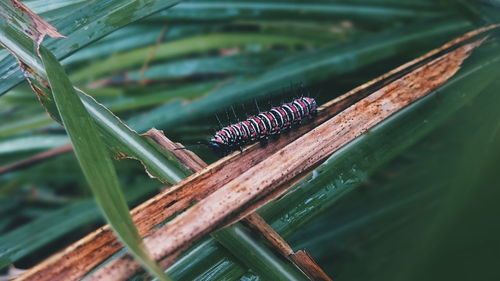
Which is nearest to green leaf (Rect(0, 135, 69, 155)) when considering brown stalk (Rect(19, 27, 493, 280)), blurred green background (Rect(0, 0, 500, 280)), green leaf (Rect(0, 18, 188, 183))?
blurred green background (Rect(0, 0, 500, 280))

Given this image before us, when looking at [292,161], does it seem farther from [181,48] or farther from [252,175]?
[181,48]

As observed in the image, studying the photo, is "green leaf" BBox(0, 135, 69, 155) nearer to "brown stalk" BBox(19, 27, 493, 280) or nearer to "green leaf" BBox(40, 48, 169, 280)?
"green leaf" BBox(40, 48, 169, 280)

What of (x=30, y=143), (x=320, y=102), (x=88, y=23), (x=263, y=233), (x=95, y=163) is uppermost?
(x=88, y=23)

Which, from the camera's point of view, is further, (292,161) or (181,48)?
(181,48)

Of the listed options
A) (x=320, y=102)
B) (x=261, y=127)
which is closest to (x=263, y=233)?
(x=261, y=127)

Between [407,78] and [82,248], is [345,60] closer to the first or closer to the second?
[407,78]

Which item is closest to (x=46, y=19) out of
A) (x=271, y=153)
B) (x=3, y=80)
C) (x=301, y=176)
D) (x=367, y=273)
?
(x=3, y=80)
